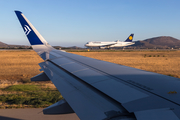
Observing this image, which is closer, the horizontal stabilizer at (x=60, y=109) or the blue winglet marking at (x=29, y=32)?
the horizontal stabilizer at (x=60, y=109)

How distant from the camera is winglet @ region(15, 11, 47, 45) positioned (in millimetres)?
4626

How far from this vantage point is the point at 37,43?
541cm

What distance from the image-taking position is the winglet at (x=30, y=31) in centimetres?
463

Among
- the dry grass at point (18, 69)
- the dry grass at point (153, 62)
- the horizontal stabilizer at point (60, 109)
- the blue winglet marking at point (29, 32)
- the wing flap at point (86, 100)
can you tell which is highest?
the blue winglet marking at point (29, 32)

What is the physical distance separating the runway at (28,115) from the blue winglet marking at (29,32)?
2209 millimetres

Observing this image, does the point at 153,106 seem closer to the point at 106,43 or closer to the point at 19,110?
the point at 19,110

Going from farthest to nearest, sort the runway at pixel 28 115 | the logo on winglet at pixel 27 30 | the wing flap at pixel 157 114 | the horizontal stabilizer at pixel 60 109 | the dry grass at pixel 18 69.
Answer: the dry grass at pixel 18 69 → the logo on winglet at pixel 27 30 → the runway at pixel 28 115 → the horizontal stabilizer at pixel 60 109 → the wing flap at pixel 157 114

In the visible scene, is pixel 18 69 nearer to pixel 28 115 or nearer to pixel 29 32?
pixel 29 32

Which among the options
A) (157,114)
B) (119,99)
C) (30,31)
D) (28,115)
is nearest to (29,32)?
(30,31)

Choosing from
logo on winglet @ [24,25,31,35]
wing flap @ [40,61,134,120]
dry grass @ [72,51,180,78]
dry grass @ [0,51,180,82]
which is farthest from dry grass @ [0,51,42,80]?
dry grass @ [72,51,180,78]

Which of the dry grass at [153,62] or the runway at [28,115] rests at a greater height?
the runway at [28,115]

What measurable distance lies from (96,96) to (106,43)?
62.3 m

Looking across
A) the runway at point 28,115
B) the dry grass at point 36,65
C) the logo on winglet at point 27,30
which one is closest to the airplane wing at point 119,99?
the runway at point 28,115

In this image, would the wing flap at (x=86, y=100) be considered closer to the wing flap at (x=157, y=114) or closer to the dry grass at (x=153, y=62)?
the wing flap at (x=157, y=114)
